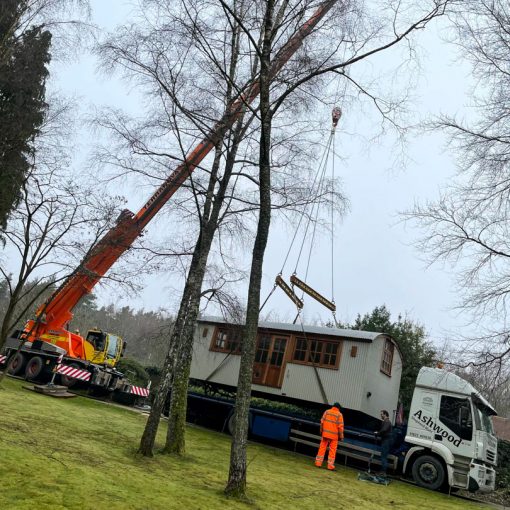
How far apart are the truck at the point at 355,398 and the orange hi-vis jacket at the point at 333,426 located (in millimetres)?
1208

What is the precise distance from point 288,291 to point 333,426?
4.07 metres

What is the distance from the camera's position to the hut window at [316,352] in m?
13.3

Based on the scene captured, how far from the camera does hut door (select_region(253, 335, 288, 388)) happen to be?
1409cm

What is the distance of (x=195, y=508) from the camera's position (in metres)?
4.93

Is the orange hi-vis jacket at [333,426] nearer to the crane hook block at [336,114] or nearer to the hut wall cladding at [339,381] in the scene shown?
the hut wall cladding at [339,381]

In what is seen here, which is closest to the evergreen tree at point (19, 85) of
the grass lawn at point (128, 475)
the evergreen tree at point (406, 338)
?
the grass lawn at point (128, 475)

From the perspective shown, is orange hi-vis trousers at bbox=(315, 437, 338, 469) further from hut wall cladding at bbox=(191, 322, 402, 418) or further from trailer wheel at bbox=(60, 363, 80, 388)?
trailer wheel at bbox=(60, 363, 80, 388)

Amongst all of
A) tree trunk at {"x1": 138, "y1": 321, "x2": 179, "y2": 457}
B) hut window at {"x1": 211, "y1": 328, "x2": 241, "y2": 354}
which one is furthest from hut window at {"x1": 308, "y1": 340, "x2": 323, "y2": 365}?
tree trunk at {"x1": 138, "y1": 321, "x2": 179, "y2": 457}

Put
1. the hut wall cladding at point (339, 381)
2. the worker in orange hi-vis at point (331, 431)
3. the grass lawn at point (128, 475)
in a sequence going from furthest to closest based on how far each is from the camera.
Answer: the hut wall cladding at point (339, 381) → the worker in orange hi-vis at point (331, 431) → the grass lawn at point (128, 475)

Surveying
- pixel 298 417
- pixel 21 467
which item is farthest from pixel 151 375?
pixel 21 467

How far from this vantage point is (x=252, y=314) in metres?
6.40

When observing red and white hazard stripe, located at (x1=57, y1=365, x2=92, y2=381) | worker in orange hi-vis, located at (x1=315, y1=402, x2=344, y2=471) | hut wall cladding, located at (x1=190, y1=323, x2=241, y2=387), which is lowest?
red and white hazard stripe, located at (x1=57, y1=365, x2=92, y2=381)

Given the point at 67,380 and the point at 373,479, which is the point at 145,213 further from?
the point at 67,380

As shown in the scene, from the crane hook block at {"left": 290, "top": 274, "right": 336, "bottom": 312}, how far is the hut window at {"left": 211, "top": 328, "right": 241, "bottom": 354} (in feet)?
8.50
